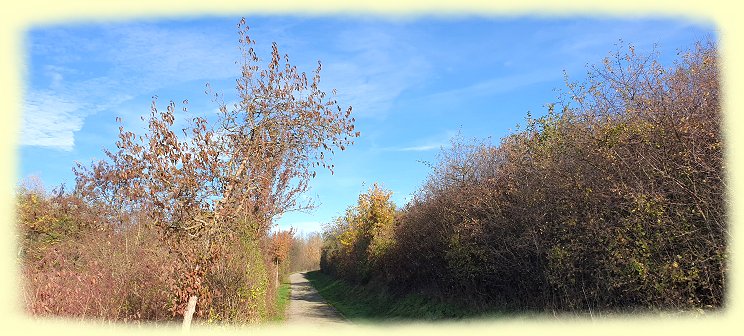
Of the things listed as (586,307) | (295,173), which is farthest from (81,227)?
(586,307)

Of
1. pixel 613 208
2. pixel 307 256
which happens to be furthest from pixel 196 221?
pixel 307 256

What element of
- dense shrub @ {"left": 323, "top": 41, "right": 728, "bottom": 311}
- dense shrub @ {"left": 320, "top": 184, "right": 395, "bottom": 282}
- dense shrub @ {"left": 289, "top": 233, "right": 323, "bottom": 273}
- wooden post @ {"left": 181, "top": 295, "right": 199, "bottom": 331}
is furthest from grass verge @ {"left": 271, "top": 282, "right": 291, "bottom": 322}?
dense shrub @ {"left": 289, "top": 233, "right": 323, "bottom": 273}

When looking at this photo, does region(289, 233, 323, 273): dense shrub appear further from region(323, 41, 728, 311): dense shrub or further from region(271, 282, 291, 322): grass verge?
region(323, 41, 728, 311): dense shrub

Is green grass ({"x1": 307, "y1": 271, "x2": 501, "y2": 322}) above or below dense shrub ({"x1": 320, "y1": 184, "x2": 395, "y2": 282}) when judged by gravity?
below

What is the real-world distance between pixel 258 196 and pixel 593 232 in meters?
6.36

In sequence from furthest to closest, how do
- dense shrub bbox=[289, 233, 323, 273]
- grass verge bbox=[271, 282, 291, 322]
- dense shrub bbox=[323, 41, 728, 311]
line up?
dense shrub bbox=[289, 233, 323, 273]
grass verge bbox=[271, 282, 291, 322]
dense shrub bbox=[323, 41, 728, 311]

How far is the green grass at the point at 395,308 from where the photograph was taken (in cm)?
1391

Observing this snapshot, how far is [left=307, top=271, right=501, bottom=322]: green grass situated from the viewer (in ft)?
45.6

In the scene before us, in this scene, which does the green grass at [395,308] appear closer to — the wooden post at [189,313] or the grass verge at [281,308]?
the grass verge at [281,308]

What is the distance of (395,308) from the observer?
1891cm

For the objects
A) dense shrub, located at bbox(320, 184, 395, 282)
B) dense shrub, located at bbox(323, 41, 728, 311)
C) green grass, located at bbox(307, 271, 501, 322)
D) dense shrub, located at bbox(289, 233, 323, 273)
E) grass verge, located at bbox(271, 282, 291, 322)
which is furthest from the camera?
dense shrub, located at bbox(289, 233, 323, 273)

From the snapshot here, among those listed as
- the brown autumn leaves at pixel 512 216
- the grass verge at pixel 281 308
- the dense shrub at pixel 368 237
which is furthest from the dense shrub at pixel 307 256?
the brown autumn leaves at pixel 512 216

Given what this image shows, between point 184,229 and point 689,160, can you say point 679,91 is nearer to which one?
point 689,160

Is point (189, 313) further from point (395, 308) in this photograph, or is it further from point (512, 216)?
point (395, 308)
